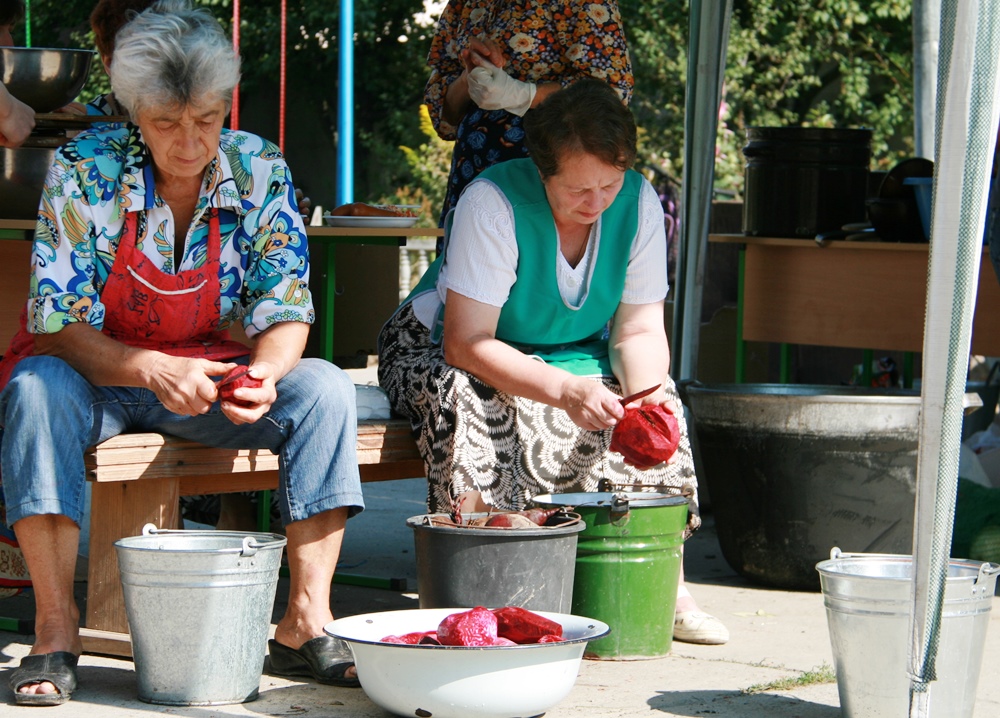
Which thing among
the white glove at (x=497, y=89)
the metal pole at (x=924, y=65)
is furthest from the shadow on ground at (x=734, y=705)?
the metal pole at (x=924, y=65)

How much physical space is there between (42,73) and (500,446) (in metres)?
1.73

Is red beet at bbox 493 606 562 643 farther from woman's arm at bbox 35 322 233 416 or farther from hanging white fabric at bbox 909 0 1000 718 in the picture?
woman's arm at bbox 35 322 233 416

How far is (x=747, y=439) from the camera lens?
4.39 meters

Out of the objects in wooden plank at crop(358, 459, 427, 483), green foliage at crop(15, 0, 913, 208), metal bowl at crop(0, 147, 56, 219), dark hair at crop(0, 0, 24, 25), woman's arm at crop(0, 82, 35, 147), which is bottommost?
wooden plank at crop(358, 459, 427, 483)

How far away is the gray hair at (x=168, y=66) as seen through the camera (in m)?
3.20

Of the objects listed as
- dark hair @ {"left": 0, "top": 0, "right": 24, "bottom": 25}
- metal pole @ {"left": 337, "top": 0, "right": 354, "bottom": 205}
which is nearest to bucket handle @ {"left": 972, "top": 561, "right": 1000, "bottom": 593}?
dark hair @ {"left": 0, "top": 0, "right": 24, "bottom": 25}

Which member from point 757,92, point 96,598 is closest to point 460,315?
point 96,598

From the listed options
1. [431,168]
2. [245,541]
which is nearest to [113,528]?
[245,541]

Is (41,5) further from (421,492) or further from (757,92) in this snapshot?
(421,492)

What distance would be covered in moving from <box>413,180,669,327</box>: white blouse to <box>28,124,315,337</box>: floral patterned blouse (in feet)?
1.34

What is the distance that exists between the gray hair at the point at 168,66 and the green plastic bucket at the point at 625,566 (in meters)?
1.25

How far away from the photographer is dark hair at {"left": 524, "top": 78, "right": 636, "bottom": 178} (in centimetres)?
351

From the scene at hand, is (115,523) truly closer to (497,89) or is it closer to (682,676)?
(682,676)

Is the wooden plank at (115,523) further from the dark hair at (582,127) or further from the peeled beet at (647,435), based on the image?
the dark hair at (582,127)
